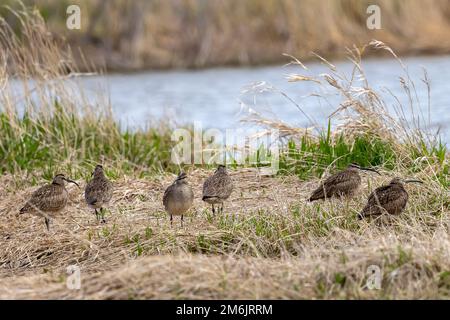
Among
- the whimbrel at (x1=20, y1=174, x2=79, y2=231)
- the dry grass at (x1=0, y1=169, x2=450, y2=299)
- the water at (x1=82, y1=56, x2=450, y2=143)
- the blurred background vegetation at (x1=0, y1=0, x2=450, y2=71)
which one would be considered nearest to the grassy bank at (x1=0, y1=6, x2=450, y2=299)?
the dry grass at (x1=0, y1=169, x2=450, y2=299)

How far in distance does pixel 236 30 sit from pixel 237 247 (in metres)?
17.9

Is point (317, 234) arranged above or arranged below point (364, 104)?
below

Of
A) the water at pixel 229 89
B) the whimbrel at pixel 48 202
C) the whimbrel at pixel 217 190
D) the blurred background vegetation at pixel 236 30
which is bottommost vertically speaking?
the water at pixel 229 89

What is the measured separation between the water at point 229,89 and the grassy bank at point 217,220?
6.26m

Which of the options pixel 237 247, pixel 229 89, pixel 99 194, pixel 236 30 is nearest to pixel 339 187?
pixel 237 247

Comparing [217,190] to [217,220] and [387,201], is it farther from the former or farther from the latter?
[387,201]

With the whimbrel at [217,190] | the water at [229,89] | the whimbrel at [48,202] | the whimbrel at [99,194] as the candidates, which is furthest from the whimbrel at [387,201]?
the water at [229,89]

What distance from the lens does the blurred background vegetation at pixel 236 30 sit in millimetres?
24828

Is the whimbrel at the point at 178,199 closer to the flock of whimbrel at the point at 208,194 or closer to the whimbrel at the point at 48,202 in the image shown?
the flock of whimbrel at the point at 208,194

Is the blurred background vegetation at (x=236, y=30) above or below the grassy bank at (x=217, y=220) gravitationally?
above

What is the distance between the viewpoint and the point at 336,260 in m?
6.75
